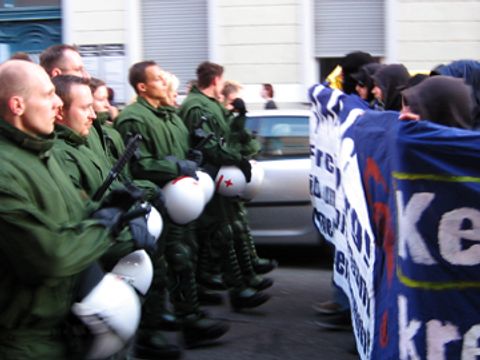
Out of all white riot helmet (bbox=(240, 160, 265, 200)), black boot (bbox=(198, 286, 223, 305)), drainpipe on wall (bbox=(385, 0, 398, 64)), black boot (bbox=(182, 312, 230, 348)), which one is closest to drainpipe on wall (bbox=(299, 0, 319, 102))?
drainpipe on wall (bbox=(385, 0, 398, 64))

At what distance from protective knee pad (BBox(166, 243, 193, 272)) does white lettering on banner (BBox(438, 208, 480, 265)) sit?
260 centimetres

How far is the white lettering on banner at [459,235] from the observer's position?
3.12m

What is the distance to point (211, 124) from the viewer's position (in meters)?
6.28

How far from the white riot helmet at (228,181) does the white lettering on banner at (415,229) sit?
124 inches

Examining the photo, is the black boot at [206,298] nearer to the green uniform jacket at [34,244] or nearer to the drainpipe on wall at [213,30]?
the green uniform jacket at [34,244]

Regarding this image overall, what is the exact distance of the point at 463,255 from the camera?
3.13 meters

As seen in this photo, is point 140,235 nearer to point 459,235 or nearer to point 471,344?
point 459,235

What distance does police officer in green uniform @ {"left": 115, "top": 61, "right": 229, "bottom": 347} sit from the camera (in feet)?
17.2

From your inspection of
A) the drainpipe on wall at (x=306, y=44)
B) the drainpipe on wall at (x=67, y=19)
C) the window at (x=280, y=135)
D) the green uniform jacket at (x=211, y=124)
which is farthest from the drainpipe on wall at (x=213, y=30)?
the green uniform jacket at (x=211, y=124)

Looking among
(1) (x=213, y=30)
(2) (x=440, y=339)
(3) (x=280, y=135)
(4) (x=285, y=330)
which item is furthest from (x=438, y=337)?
(1) (x=213, y=30)

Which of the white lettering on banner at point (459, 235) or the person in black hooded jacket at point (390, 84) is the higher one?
the person in black hooded jacket at point (390, 84)

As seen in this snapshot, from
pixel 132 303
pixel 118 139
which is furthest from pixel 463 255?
pixel 118 139

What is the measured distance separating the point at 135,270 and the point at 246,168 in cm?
297

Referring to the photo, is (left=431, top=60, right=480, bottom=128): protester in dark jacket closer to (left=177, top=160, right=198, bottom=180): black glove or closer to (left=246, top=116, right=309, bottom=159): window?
(left=177, top=160, right=198, bottom=180): black glove
